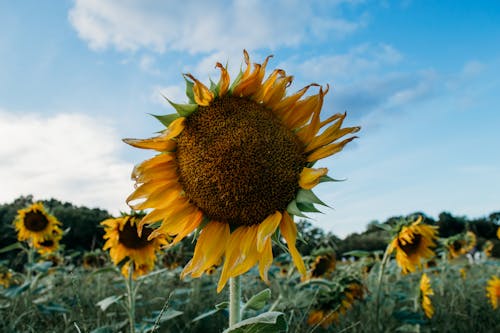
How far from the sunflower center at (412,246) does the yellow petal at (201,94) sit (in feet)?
8.83

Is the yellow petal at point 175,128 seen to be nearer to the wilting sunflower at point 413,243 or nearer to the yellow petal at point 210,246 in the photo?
the yellow petal at point 210,246

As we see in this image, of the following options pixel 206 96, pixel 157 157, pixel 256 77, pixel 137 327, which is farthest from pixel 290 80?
pixel 137 327

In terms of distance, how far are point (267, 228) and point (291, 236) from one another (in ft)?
0.33

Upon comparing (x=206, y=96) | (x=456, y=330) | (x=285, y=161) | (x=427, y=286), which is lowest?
(x=456, y=330)

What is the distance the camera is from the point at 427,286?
3828mm

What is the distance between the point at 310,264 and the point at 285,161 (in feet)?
11.2

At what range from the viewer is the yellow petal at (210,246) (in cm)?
172

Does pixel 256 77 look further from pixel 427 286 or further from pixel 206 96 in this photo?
pixel 427 286

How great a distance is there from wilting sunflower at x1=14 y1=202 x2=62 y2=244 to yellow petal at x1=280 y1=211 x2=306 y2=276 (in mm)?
5850

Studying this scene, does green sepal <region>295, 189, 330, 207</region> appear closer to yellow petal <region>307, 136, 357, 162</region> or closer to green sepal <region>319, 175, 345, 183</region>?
green sepal <region>319, 175, 345, 183</region>

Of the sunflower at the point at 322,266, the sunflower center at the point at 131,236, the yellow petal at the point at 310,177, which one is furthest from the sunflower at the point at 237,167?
the sunflower at the point at 322,266

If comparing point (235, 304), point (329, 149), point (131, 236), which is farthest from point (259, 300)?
point (131, 236)

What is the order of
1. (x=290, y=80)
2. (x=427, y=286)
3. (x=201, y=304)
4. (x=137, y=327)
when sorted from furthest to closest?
(x=201, y=304)
(x=427, y=286)
(x=137, y=327)
(x=290, y=80)

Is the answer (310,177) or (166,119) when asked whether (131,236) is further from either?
(310,177)
